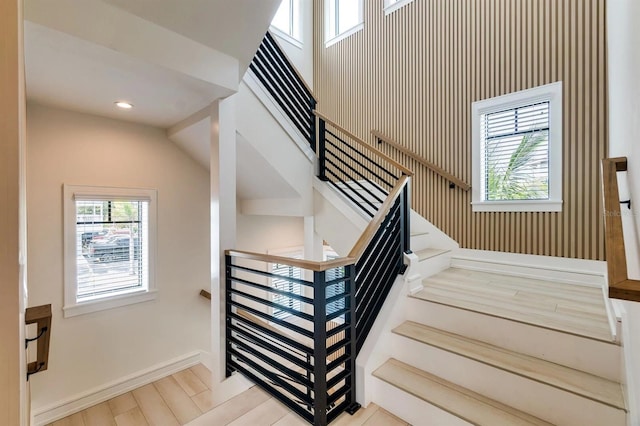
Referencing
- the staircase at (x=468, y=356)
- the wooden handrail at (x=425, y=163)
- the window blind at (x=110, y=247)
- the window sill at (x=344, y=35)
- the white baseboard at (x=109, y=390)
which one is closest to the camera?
the staircase at (x=468, y=356)

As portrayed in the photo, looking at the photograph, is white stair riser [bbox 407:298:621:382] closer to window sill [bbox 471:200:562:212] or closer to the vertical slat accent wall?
the vertical slat accent wall

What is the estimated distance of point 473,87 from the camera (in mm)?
3391

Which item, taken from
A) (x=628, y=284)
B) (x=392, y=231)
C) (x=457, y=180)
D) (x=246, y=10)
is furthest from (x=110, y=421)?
(x=457, y=180)

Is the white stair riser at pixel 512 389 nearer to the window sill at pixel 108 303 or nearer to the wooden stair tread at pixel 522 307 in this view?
the wooden stair tread at pixel 522 307

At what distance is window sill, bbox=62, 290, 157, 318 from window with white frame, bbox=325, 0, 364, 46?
4852mm

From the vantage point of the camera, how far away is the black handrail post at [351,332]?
73.7 inches

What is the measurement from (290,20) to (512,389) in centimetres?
596

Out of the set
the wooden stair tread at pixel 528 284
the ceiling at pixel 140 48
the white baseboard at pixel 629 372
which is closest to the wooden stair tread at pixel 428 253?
the wooden stair tread at pixel 528 284

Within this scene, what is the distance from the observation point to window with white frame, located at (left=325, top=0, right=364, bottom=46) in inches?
183

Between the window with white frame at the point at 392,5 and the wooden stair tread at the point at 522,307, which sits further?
the window with white frame at the point at 392,5

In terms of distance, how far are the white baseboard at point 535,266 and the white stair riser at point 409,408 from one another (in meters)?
1.97

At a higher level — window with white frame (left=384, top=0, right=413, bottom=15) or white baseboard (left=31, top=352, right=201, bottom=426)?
window with white frame (left=384, top=0, right=413, bottom=15)

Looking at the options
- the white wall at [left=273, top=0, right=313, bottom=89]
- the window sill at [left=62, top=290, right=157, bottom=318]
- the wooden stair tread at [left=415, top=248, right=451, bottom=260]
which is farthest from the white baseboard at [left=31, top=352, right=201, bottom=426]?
the white wall at [left=273, top=0, right=313, bottom=89]

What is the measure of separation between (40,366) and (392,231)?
224cm
